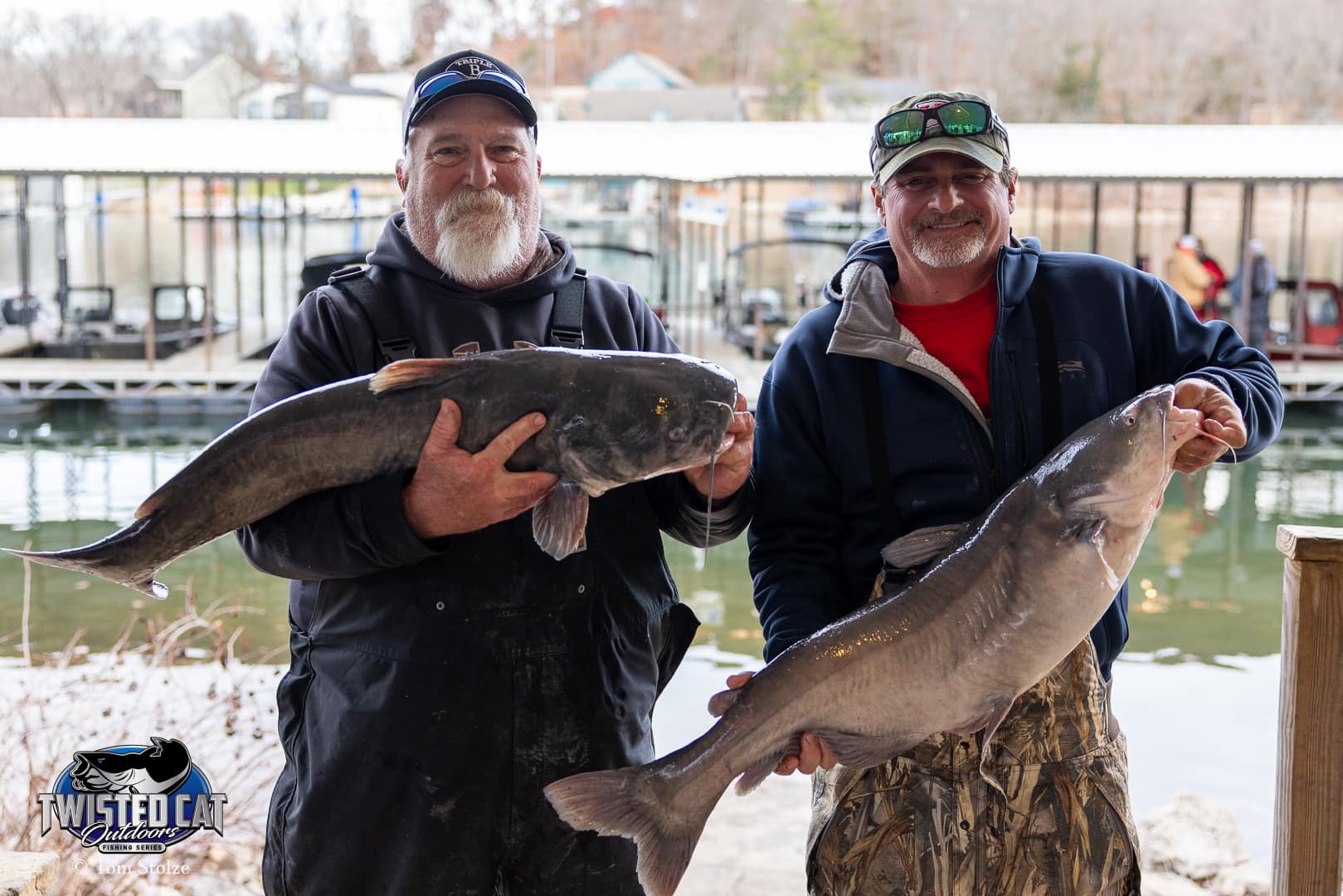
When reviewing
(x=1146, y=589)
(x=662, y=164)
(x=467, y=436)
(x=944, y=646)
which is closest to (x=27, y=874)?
(x=467, y=436)

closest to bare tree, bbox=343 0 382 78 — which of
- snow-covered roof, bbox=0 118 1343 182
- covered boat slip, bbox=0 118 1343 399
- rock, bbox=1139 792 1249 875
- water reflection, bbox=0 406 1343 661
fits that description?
covered boat slip, bbox=0 118 1343 399

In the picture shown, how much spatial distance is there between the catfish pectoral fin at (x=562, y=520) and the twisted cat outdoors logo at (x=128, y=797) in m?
2.50

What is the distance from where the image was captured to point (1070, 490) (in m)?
2.58

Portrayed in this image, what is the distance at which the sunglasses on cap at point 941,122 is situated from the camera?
9.48ft

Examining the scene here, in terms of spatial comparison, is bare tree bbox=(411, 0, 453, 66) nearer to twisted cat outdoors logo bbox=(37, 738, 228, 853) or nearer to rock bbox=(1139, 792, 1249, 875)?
rock bbox=(1139, 792, 1249, 875)

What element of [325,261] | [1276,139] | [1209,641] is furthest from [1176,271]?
[325,261]

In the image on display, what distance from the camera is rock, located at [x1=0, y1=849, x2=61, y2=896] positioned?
2.33m

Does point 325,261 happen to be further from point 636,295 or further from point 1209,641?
point 636,295

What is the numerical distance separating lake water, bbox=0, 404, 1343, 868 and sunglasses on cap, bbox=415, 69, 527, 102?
4339 millimetres

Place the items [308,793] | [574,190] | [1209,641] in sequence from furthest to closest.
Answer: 1. [574,190]
2. [1209,641]
3. [308,793]

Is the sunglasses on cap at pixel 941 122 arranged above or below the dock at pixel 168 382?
above

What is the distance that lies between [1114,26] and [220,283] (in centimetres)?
6974

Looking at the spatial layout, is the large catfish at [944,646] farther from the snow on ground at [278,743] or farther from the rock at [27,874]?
the snow on ground at [278,743]

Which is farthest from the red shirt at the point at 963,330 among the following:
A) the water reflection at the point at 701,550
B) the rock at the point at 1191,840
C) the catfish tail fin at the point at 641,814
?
the water reflection at the point at 701,550
